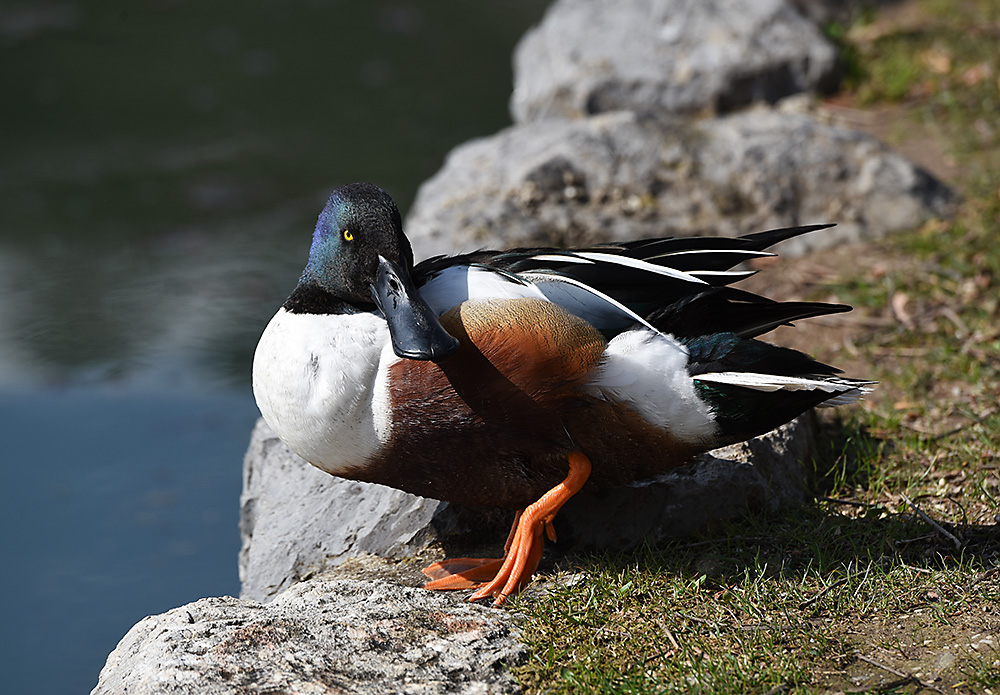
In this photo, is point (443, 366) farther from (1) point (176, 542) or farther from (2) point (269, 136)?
(2) point (269, 136)

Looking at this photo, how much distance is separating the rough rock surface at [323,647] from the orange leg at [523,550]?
0.25 feet

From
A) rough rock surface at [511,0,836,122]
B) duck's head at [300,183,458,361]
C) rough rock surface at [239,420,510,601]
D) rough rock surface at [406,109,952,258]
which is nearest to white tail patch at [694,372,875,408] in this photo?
duck's head at [300,183,458,361]

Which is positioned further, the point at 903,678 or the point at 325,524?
the point at 325,524

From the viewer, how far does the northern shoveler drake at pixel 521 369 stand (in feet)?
7.97

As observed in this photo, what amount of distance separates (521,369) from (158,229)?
4.40 metres

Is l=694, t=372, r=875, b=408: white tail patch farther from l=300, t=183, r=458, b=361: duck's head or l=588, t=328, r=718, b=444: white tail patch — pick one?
l=300, t=183, r=458, b=361: duck's head

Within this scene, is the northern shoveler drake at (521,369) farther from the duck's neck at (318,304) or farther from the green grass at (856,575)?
the green grass at (856,575)

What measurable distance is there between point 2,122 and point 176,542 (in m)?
5.03

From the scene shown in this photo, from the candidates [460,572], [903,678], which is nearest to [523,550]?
[460,572]

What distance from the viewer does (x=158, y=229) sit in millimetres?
6242

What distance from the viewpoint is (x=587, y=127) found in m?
4.99

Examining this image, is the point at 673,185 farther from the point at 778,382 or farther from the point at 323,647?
the point at 323,647

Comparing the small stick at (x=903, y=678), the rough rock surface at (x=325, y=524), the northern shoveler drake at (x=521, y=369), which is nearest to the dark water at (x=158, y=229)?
the rough rock surface at (x=325, y=524)

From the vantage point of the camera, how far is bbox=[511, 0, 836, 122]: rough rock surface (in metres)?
5.85
